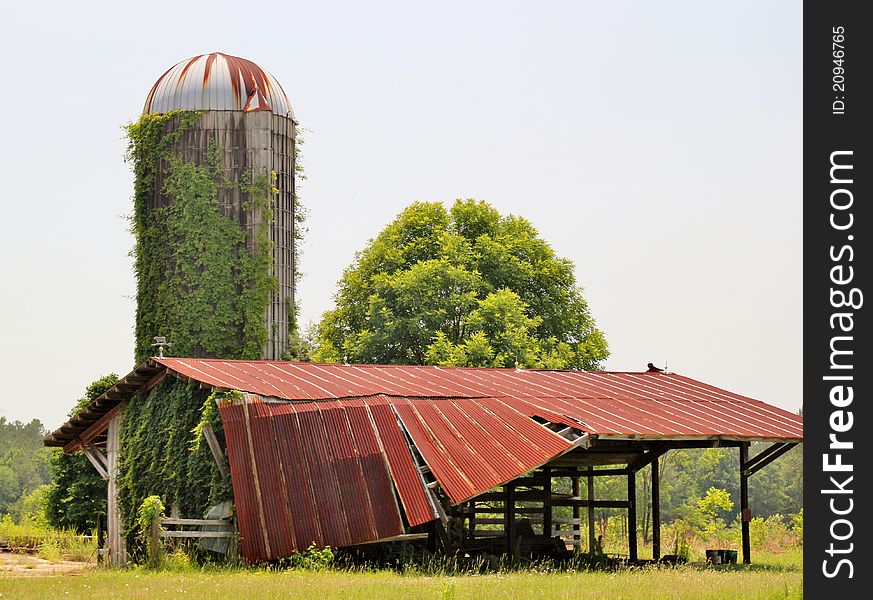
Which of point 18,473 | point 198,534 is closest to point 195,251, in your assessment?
point 198,534

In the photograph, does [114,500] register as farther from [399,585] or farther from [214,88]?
[214,88]

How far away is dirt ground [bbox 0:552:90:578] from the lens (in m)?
27.2

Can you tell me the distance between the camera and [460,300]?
1905 inches

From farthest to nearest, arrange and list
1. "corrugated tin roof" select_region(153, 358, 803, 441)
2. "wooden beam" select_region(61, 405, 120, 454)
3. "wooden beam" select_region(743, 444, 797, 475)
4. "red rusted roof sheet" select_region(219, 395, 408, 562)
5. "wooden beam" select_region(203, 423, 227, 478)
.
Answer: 1. "wooden beam" select_region(61, 405, 120, 454)
2. "wooden beam" select_region(743, 444, 797, 475)
3. "corrugated tin roof" select_region(153, 358, 803, 441)
4. "wooden beam" select_region(203, 423, 227, 478)
5. "red rusted roof sheet" select_region(219, 395, 408, 562)

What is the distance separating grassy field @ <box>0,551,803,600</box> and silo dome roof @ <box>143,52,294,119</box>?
2605 centimetres

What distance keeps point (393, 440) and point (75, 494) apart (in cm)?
1936

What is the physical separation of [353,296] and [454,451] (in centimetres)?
2592

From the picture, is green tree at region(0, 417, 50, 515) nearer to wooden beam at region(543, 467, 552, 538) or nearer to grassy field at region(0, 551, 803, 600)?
wooden beam at region(543, 467, 552, 538)

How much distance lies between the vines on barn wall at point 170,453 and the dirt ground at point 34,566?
1563mm

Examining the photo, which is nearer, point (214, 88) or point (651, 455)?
point (651, 455)

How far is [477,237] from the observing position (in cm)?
5138

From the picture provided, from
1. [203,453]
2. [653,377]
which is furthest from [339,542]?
[653,377]

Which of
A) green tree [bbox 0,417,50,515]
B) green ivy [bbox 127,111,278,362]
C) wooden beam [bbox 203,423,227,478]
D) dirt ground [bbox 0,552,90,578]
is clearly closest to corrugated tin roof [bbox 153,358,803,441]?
wooden beam [bbox 203,423,227,478]
